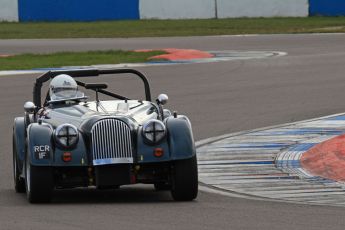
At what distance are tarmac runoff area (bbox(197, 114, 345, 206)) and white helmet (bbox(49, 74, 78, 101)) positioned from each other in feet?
5.30

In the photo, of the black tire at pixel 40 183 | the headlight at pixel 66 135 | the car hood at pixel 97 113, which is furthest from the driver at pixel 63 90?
the black tire at pixel 40 183

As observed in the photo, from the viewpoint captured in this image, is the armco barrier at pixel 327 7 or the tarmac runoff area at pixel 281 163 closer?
the tarmac runoff area at pixel 281 163

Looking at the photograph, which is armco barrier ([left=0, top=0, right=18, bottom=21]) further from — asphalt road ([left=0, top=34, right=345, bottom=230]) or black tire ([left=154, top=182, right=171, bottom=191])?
black tire ([left=154, top=182, right=171, bottom=191])

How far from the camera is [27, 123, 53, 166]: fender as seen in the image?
33.1ft

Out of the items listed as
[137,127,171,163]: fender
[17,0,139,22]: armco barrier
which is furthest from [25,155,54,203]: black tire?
[17,0,139,22]: armco barrier

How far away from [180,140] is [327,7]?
40.1m

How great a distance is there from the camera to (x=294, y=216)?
9.20 metres

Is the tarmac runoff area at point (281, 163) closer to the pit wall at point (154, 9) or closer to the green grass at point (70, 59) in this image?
the green grass at point (70, 59)

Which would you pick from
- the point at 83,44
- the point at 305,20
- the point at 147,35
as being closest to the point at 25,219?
the point at 83,44

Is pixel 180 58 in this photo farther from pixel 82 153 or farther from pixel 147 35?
pixel 82 153

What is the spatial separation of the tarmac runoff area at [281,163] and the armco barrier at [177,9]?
34683 mm

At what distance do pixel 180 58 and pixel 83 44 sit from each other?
8.71 m

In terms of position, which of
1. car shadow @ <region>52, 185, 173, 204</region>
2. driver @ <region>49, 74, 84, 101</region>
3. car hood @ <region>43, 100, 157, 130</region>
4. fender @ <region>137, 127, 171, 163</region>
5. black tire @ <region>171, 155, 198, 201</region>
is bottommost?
car shadow @ <region>52, 185, 173, 204</region>

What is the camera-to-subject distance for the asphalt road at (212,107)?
9.02 metres
